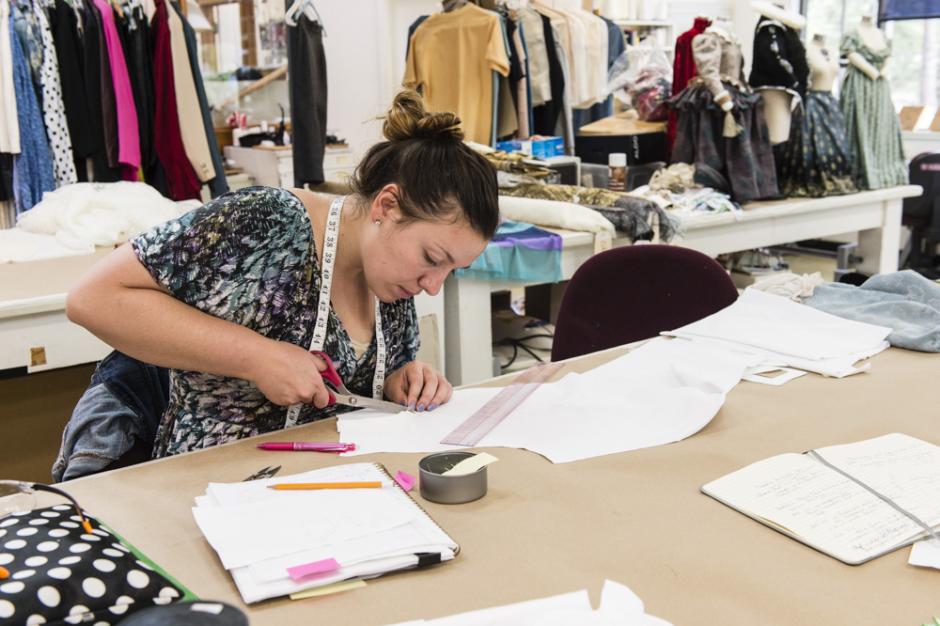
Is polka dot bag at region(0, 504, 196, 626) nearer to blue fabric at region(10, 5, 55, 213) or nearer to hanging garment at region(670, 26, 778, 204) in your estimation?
blue fabric at region(10, 5, 55, 213)

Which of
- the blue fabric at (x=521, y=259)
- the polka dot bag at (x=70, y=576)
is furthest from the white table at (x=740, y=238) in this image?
the polka dot bag at (x=70, y=576)

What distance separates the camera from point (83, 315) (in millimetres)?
1303

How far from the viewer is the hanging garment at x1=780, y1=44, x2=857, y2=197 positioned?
3.94 meters

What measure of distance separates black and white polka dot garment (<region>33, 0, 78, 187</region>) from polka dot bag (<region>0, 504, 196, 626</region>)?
325 cm

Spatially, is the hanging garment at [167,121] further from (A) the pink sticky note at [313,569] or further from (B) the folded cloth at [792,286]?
(A) the pink sticky note at [313,569]

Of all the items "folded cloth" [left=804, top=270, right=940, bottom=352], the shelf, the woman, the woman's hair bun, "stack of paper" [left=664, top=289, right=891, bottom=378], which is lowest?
"stack of paper" [left=664, top=289, right=891, bottom=378]

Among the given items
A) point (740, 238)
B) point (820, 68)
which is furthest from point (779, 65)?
point (740, 238)

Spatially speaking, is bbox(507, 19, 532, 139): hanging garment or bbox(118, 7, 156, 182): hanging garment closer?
bbox(118, 7, 156, 182): hanging garment

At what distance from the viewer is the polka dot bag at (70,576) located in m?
0.73

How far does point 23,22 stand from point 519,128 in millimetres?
2396

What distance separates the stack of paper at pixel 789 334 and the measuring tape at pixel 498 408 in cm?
33

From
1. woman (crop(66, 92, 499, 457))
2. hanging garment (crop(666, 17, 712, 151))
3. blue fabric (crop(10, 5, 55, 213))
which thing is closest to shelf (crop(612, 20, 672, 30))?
hanging garment (crop(666, 17, 712, 151))

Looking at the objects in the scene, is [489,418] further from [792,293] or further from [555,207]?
[555,207]

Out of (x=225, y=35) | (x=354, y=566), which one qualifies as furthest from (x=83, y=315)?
(x=225, y=35)
